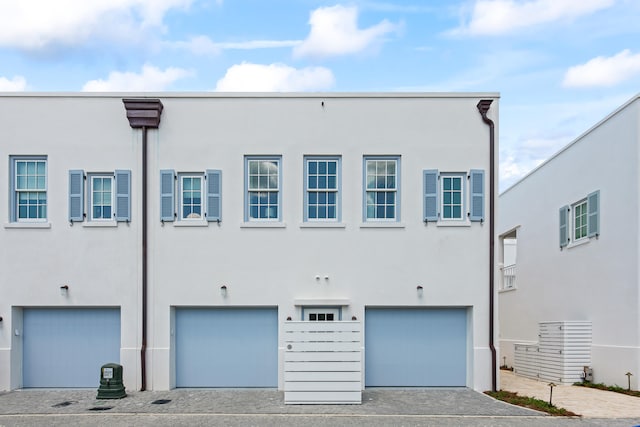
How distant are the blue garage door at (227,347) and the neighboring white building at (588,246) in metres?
7.72

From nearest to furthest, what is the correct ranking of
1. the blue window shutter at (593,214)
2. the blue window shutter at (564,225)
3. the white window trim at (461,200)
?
1. the white window trim at (461,200)
2. the blue window shutter at (593,214)
3. the blue window shutter at (564,225)

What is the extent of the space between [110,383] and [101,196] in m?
3.99

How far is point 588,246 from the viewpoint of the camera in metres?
15.7

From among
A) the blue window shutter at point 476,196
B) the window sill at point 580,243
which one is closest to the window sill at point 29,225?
the blue window shutter at point 476,196

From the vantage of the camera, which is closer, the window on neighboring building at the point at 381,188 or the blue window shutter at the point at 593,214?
the window on neighboring building at the point at 381,188

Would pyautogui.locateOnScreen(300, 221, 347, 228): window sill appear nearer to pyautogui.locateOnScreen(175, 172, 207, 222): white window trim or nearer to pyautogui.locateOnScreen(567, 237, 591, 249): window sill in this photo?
pyautogui.locateOnScreen(175, 172, 207, 222): white window trim

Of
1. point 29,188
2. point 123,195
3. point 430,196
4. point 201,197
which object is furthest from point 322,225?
point 29,188

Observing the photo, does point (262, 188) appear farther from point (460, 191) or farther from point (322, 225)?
point (460, 191)

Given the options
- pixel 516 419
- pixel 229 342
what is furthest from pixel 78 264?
pixel 516 419

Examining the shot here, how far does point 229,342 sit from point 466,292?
5.27m

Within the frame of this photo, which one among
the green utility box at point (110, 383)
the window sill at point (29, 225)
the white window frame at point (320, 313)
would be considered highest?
the window sill at point (29, 225)

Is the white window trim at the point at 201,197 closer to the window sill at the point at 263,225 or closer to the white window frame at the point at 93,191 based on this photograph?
the window sill at the point at 263,225

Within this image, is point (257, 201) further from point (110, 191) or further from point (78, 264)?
point (78, 264)

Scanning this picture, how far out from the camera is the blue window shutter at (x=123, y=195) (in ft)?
43.5
